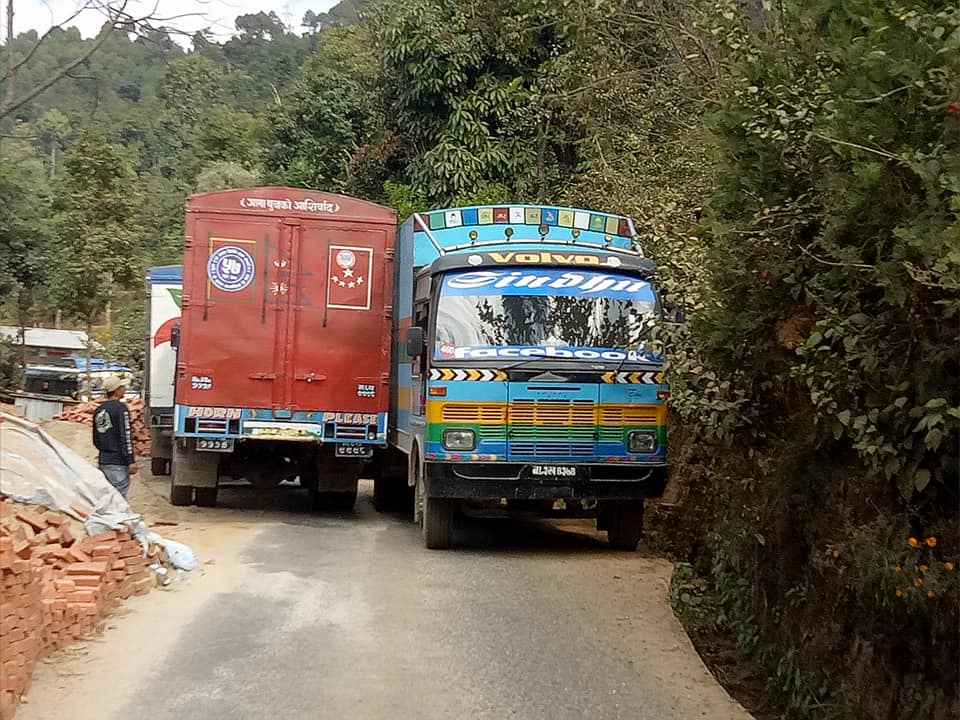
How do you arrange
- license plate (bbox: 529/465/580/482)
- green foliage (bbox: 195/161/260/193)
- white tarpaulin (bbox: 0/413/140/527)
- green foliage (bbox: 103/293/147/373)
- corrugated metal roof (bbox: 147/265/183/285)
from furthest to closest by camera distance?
1. green foliage (bbox: 195/161/260/193)
2. green foliage (bbox: 103/293/147/373)
3. corrugated metal roof (bbox: 147/265/183/285)
4. license plate (bbox: 529/465/580/482)
5. white tarpaulin (bbox: 0/413/140/527)

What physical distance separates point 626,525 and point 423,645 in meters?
4.63

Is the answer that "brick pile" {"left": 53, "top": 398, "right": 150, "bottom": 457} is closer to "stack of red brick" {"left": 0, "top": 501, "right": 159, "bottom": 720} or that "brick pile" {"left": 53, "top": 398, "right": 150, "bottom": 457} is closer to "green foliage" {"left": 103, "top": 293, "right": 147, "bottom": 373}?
"green foliage" {"left": 103, "top": 293, "right": 147, "bottom": 373}

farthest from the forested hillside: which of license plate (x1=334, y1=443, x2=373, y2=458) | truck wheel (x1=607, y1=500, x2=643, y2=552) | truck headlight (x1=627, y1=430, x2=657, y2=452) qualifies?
license plate (x1=334, y1=443, x2=373, y2=458)

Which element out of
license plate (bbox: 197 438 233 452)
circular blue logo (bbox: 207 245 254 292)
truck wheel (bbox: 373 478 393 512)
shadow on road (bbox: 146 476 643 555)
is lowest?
shadow on road (bbox: 146 476 643 555)

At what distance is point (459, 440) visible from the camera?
11023mm

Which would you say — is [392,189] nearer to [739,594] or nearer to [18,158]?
[18,158]

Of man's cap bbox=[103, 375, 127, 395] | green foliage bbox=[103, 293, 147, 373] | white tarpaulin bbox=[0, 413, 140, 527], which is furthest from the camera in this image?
green foliage bbox=[103, 293, 147, 373]

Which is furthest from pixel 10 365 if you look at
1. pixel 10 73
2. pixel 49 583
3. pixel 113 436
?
pixel 49 583

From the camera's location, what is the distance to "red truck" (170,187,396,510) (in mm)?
13664

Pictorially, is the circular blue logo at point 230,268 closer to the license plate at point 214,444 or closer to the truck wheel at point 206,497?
the license plate at point 214,444

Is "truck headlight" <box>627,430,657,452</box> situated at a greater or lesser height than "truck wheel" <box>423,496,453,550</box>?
greater

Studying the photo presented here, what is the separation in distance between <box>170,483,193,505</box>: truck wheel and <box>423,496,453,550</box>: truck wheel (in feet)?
14.5

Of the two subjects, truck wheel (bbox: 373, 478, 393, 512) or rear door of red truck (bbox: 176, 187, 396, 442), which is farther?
truck wheel (bbox: 373, 478, 393, 512)

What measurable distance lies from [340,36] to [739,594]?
3836 centimetres
